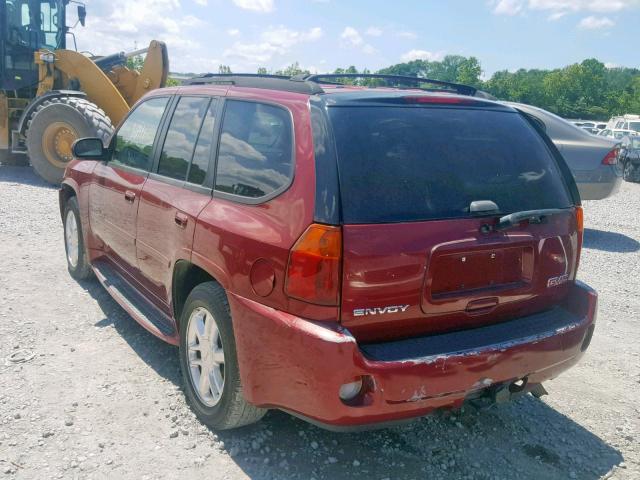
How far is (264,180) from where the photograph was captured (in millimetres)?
2777

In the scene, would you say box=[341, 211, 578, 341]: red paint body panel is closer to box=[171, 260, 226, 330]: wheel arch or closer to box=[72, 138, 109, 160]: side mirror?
box=[171, 260, 226, 330]: wheel arch

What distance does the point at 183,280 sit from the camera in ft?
11.0

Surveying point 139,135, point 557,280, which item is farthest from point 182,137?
point 557,280

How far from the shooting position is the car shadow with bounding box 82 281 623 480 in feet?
9.56

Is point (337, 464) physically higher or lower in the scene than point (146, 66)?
lower

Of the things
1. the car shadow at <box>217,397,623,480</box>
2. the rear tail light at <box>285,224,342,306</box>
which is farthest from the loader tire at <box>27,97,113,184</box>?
the rear tail light at <box>285,224,342,306</box>

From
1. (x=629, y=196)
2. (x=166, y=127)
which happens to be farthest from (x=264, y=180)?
(x=629, y=196)

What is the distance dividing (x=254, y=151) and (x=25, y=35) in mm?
10390

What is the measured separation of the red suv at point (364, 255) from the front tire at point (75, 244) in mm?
2109

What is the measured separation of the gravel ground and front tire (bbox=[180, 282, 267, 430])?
169mm

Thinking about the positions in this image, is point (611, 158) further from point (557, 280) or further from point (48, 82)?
point (48, 82)

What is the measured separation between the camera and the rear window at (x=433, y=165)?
254 cm

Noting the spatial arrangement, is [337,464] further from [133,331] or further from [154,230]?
[133,331]

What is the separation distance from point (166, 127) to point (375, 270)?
2060 millimetres
